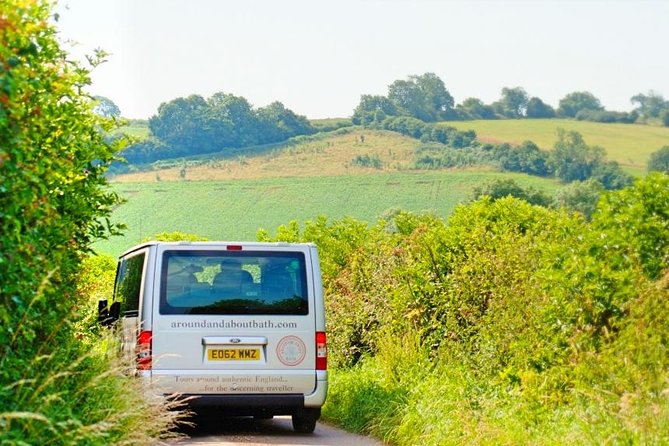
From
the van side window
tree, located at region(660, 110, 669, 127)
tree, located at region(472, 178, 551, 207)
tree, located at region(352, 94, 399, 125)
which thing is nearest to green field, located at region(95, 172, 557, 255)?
tree, located at region(472, 178, 551, 207)

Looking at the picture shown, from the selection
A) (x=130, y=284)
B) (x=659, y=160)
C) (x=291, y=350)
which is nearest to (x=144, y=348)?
(x=291, y=350)

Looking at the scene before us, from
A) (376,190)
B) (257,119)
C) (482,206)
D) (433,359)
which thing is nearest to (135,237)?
(376,190)

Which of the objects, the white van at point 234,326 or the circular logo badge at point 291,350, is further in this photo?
the circular logo badge at point 291,350

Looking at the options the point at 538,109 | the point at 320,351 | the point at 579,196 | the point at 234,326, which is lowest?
the point at 579,196

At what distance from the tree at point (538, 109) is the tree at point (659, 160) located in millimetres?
24565

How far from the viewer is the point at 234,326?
49.5 ft

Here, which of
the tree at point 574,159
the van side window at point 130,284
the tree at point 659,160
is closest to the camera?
the van side window at point 130,284

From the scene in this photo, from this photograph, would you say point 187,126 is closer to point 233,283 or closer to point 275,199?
point 275,199

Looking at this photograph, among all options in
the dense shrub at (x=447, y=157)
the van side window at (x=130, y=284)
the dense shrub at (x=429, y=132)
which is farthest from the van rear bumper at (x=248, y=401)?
the dense shrub at (x=429, y=132)

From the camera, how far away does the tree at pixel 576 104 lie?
4727 inches

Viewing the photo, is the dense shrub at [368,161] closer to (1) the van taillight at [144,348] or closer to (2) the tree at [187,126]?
(2) the tree at [187,126]

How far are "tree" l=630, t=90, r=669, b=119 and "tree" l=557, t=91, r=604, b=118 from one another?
12.2 ft

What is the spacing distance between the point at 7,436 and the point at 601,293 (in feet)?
20.5

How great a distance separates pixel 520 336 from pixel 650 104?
4347 inches
